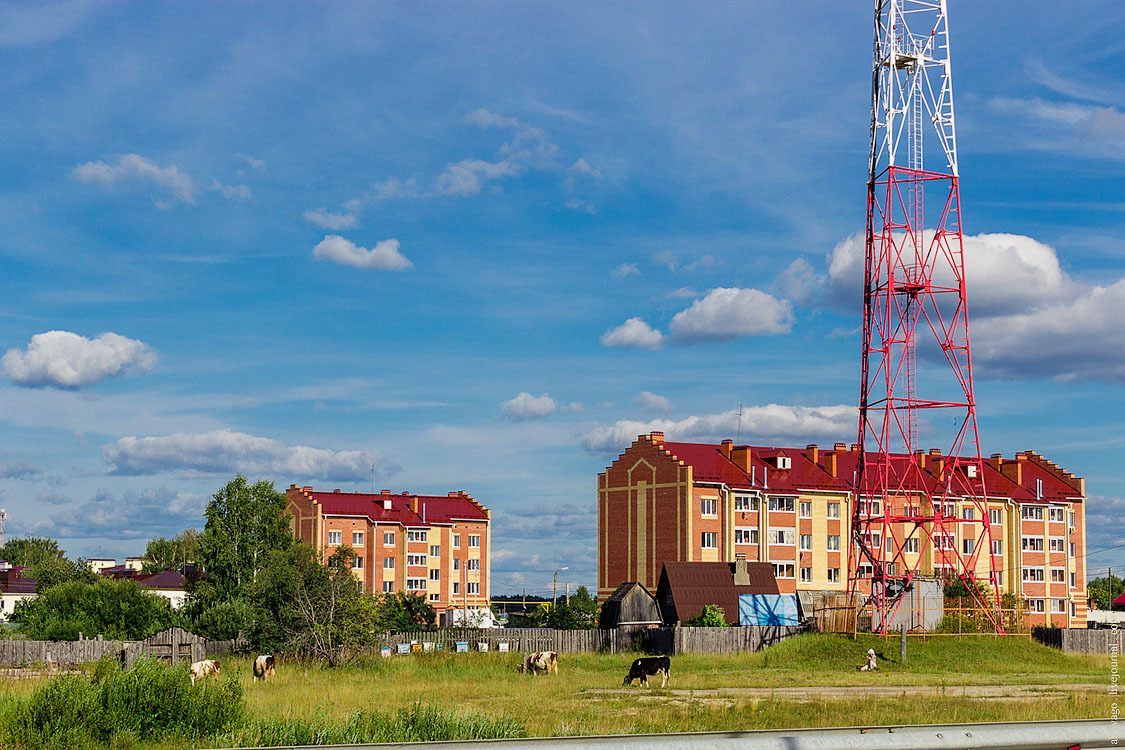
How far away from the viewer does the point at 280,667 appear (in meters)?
41.8

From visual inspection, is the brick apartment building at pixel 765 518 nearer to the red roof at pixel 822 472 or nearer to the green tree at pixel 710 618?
the red roof at pixel 822 472

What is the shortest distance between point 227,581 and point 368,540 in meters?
37.1

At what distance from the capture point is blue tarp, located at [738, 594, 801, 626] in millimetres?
61625

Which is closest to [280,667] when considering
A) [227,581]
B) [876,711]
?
[227,581]

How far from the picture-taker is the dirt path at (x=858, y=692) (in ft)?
93.5

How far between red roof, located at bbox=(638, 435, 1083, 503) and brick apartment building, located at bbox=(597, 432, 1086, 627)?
11 cm

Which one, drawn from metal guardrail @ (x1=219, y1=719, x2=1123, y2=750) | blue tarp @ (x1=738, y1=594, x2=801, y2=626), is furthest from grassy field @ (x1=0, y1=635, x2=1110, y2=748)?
blue tarp @ (x1=738, y1=594, x2=801, y2=626)

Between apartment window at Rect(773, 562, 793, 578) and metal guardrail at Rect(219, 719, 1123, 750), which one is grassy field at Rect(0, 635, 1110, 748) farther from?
apartment window at Rect(773, 562, 793, 578)

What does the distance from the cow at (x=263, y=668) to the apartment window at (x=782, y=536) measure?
48.3 meters

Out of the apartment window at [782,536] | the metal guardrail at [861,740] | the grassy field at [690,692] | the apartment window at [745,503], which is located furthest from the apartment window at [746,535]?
the metal guardrail at [861,740]

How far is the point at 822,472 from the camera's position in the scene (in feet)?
274

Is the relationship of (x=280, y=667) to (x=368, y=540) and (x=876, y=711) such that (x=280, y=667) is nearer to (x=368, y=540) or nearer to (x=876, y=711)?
(x=876, y=711)

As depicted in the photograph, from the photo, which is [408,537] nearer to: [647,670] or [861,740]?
[647,670]

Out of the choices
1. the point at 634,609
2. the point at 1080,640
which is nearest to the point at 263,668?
the point at 634,609
